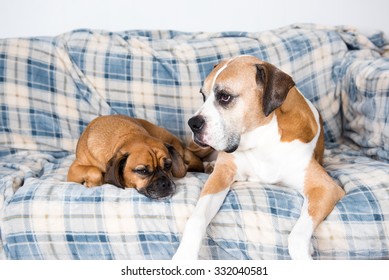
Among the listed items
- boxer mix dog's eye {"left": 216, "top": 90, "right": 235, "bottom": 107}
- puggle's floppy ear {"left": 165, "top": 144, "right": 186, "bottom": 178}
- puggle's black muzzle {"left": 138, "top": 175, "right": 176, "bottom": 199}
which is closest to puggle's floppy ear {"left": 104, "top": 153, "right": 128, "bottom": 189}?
puggle's black muzzle {"left": 138, "top": 175, "right": 176, "bottom": 199}

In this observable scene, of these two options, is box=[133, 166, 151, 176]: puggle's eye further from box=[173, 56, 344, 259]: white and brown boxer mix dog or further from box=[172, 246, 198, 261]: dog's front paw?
box=[172, 246, 198, 261]: dog's front paw

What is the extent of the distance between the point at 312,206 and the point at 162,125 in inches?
60.0

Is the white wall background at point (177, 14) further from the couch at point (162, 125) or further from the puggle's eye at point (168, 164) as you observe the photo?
the puggle's eye at point (168, 164)

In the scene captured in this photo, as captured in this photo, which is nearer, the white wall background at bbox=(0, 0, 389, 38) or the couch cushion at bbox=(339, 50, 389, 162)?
the couch cushion at bbox=(339, 50, 389, 162)

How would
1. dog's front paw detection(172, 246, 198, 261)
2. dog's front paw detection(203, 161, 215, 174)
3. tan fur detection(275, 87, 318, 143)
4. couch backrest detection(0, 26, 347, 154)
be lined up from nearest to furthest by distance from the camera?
1. dog's front paw detection(172, 246, 198, 261)
2. tan fur detection(275, 87, 318, 143)
3. dog's front paw detection(203, 161, 215, 174)
4. couch backrest detection(0, 26, 347, 154)

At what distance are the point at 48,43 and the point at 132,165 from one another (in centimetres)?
152

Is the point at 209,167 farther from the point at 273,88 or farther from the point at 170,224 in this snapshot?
the point at 273,88

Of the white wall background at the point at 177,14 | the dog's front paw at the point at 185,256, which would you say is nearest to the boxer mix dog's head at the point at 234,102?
the dog's front paw at the point at 185,256

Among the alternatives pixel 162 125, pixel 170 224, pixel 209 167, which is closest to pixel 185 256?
pixel 170 224

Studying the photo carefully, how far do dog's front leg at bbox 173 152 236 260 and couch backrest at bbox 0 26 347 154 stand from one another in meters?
0.96

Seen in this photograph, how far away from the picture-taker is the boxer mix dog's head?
240 centimetres

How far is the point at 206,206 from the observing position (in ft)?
7.84

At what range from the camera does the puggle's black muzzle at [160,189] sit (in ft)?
8.17

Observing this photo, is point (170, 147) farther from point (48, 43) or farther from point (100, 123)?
point (48, 43)
